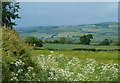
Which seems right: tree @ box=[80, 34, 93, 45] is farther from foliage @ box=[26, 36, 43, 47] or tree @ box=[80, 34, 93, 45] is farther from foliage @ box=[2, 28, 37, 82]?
foliage @ box=[2, 28, 37, 82]

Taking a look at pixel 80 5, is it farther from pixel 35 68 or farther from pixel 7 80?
pixel 7 80

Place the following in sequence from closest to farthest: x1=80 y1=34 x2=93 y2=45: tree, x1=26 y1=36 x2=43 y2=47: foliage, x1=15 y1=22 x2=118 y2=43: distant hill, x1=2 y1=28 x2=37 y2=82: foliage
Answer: x1=2 y1=28 x2=37 y2=82: foliage → x1=26 y1=36 x2=43 y2=47: foliage → x1=15 y1=22 x2=118 y2=43: distant hill → x1=80 y1=34 x2=93 y2=45: tree

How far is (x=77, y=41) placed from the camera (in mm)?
12000

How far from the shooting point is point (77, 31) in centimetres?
1186

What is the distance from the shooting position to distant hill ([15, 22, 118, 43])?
36.3 ft

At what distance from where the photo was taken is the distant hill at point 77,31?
11.1 metres

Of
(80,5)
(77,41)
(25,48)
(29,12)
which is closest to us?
(25,48)

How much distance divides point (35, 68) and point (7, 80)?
757 millimetres

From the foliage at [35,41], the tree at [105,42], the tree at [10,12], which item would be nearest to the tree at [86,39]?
the tree at [105,42]

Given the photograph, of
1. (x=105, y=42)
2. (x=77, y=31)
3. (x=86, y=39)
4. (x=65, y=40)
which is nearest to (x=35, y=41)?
(x=65, y=40)

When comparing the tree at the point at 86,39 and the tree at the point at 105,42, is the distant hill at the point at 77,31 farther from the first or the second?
the tree at the point at 105,42

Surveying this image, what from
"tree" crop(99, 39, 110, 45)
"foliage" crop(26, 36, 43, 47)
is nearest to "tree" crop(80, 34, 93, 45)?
"tree" crop(99, 39, 110, 45)

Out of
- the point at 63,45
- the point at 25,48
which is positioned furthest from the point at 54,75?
the point at 63,45

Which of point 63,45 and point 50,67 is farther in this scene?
point 63,45
